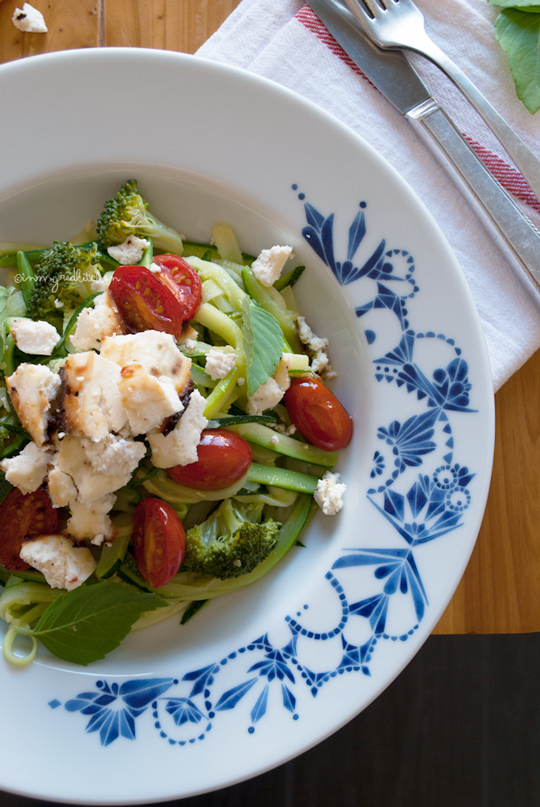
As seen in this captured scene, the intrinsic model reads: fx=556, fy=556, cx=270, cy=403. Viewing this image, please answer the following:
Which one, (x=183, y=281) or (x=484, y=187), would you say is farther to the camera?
(x=484, y=187)

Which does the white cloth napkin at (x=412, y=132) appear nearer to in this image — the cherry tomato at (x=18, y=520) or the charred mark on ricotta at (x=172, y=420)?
the charred mark on ricotta at (x=172, y=420)

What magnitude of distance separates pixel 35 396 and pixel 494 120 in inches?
90.3

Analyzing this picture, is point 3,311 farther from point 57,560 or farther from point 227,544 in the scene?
point 227,544

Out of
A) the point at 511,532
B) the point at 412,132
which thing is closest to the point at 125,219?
the point at 412,132

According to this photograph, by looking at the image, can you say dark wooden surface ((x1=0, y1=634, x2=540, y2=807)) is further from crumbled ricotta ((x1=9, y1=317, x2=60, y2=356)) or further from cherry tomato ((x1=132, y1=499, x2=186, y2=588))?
crumbled ricotta ((x1=9, y1=317, x2=60, y2=356))

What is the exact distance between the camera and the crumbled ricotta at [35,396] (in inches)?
75.4

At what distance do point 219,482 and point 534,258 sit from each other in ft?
5.65

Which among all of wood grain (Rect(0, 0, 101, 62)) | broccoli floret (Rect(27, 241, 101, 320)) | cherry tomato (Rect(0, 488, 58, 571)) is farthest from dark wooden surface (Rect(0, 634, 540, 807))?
wood grain (Rect(0, 0, 101, 62))

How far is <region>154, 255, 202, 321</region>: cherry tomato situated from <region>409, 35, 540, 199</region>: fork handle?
146 cm

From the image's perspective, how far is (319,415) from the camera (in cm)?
Result: 223

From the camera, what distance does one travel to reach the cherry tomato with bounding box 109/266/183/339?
2.11 m

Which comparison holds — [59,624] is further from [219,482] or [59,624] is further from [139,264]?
[139,264]

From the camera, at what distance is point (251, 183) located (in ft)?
7.29

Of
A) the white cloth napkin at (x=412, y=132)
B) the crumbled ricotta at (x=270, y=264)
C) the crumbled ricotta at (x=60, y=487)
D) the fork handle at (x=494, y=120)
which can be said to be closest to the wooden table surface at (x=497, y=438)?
the white cloth napkin at (x=412, y=132)
